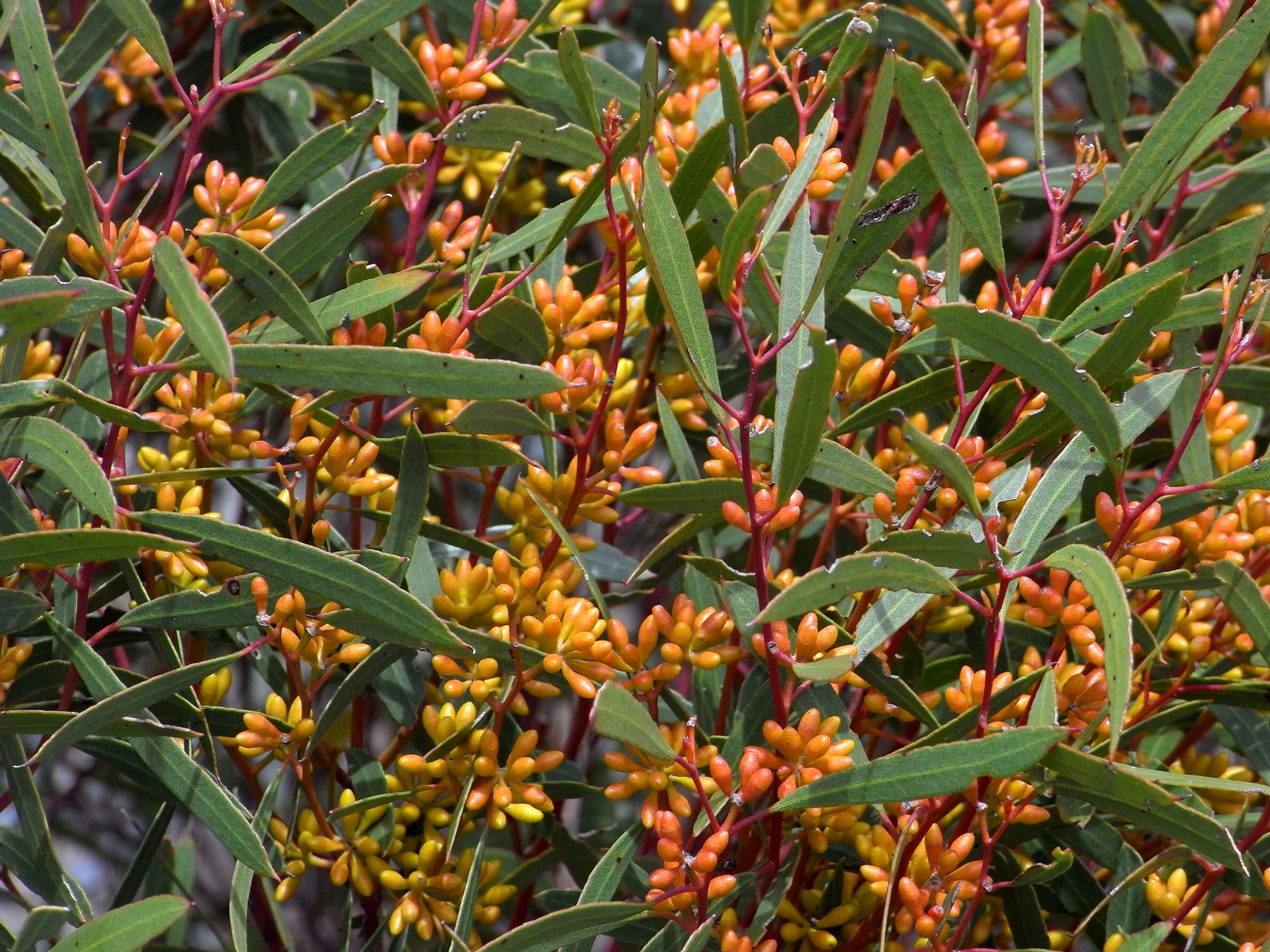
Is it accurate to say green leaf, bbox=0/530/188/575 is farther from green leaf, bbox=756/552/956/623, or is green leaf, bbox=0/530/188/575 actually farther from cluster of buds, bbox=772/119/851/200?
cluster of buds, bbox=772/119/851/200

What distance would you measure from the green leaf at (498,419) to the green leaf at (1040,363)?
24cm

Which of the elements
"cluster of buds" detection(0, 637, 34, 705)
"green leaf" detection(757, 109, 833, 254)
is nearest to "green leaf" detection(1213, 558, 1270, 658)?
"green leaf" detection(757, 109, 833, 254)

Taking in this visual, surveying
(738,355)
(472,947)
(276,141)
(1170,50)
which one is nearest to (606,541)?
(738,355)

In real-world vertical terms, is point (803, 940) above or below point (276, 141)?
below

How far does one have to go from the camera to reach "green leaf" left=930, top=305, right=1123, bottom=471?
0.62 metres

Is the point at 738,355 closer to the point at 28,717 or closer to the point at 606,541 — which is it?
the point at 606,541

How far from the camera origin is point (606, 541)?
1.15 meters

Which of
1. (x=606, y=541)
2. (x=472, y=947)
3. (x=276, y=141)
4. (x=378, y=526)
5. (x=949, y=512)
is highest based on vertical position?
(x=276, y=141)

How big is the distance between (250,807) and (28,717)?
70cm

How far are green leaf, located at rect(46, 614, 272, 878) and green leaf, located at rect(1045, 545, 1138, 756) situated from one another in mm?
480

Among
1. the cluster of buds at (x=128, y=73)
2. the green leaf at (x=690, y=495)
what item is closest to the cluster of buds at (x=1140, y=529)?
the green leaf at (x=690, y=495)

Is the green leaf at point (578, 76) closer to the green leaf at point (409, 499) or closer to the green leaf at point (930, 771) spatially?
the green leaf at point (409, 499)

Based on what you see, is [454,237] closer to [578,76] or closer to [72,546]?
[578,76]

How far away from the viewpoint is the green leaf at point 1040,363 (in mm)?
623
